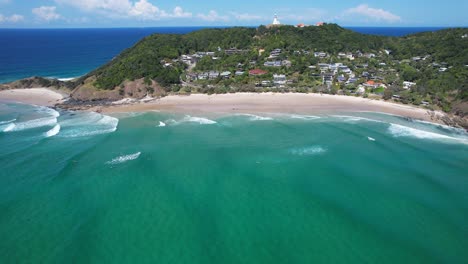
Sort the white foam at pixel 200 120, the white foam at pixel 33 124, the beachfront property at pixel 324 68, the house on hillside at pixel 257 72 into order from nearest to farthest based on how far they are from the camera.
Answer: the white foam at pixel 33 124, the white foam at pixel 200 120, the beachfront property at pixel 324 68, the house on hillside at pixel 257 72

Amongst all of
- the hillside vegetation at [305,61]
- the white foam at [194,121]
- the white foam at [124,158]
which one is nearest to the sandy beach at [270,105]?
the hillside vegetation at [305,61]

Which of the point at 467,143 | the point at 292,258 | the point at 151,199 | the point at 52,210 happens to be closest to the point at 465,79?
the point at 467,143

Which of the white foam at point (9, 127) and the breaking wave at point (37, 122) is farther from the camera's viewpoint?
the breaking wave at point (37, 122)

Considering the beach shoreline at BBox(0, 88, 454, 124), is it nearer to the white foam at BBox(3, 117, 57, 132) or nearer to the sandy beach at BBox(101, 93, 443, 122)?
the sandy beach at BBox(101, 93, 443, 122)

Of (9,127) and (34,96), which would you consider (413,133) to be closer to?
(9,127)

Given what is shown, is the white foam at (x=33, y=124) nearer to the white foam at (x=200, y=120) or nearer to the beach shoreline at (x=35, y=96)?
the beach shoreline at (x=35, y=96)
